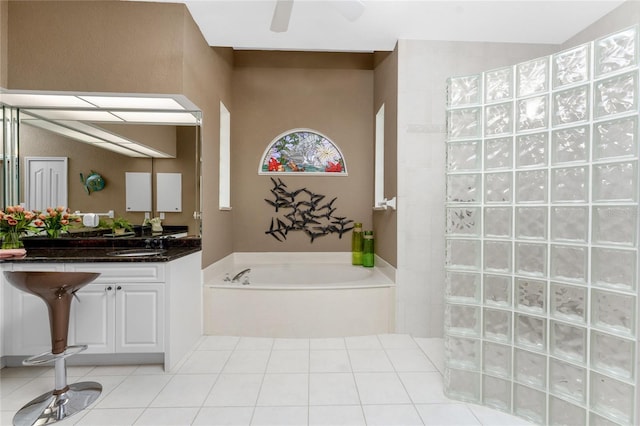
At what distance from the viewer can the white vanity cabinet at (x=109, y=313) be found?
6.72 feet

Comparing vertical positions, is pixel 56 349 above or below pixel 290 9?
below

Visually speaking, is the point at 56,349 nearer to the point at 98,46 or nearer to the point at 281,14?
the point at 98,46

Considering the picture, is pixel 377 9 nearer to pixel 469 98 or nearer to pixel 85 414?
pixel 469 98

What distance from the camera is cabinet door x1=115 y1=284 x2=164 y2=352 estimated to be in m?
2.07

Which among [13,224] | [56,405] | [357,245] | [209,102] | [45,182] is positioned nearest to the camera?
[56,405]

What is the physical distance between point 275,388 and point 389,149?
2.29m

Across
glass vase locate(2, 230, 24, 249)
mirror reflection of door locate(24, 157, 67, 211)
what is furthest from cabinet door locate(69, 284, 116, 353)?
mirror reflection of door locate(24, 157, 67, 211)

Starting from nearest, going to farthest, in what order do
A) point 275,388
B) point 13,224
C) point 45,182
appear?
point 275,388 → point 13,224 → point 45,182

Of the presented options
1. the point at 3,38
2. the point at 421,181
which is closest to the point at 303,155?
the point at 421,181

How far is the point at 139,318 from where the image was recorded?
81.8 inches

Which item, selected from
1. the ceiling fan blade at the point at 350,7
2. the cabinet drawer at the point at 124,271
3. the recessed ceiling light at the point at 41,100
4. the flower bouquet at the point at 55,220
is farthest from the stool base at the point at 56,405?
the ceiling fan blade at the point at 350,7

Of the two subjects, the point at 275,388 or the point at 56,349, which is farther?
the point at 275,388

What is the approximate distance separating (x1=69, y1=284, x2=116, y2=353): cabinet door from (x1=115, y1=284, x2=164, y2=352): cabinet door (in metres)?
0.05

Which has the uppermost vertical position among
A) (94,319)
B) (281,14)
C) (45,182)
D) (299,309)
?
(281,14)
